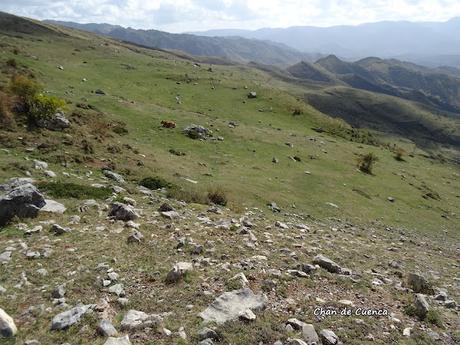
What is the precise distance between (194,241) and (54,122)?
17917 mm

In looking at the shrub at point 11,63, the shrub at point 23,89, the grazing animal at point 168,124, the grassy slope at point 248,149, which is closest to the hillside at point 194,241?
the shrub at point 23,89

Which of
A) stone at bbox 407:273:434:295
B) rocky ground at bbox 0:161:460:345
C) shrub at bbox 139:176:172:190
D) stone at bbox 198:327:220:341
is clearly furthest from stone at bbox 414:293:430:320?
shrub at bbox 139:176:172:190

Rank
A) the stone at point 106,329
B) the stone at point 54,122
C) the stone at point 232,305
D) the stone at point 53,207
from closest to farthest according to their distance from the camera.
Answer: the stone at point 106,329, the stone at point 232,305, the stone at point 53,207, the stone at point 54,122

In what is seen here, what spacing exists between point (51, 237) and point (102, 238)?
1655 mm

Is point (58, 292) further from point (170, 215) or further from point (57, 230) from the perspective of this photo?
point (170, 215)

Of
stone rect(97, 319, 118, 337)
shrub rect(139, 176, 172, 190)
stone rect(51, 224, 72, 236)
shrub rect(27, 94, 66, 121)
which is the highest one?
shrub rect(27, 94, 66, 121)

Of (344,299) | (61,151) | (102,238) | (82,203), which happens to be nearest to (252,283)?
(344,299)

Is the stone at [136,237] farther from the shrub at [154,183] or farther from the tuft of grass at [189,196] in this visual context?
the shrub at [154,183]

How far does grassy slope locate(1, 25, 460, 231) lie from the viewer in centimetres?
3111

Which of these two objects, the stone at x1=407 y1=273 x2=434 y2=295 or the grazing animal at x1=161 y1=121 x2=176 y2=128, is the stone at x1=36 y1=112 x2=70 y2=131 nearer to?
the grazing animal at x1=161 y1=121 x2=176 y2=128

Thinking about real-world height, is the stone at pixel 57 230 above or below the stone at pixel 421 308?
above

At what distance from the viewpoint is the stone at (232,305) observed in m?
10.3

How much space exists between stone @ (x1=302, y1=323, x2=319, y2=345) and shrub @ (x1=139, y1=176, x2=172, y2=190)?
14507 millimetres

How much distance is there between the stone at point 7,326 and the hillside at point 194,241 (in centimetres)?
3
